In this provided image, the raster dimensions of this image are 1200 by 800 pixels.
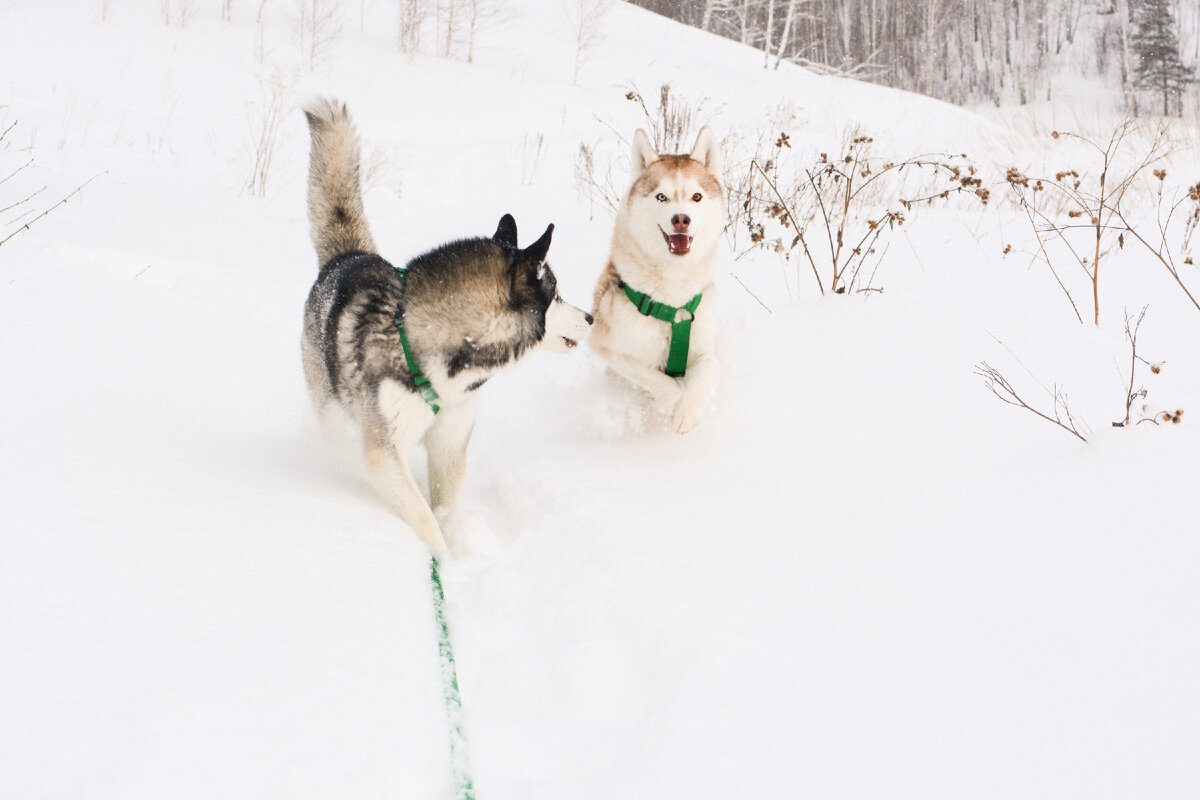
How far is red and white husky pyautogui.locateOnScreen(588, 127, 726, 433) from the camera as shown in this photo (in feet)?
10.3

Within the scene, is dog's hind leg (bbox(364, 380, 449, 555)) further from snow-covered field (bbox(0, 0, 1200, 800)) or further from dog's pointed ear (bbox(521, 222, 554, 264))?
dog's pointed ear (bbox(521, 222, 554, 264))

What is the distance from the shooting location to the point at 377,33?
768 inches

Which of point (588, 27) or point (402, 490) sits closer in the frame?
point (402, 490)

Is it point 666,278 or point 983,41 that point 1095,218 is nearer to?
point 666,278

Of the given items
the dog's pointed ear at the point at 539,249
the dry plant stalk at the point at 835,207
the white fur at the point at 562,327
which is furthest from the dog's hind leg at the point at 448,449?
the dry plant stalk at the point at 835,207

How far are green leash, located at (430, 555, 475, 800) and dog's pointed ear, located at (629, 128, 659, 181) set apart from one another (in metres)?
2.11

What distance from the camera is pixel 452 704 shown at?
1.70 meters

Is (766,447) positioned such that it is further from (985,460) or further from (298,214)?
(298,214)

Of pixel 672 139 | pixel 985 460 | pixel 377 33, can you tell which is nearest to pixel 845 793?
pixel 985 460

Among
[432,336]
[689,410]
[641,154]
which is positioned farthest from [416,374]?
[641,154]

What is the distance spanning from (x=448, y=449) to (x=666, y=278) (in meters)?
1.15

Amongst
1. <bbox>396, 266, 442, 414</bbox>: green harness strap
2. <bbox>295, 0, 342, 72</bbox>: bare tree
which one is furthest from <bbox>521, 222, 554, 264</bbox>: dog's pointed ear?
<bbox>295, 0, 342, 72</bbox>: bare tree

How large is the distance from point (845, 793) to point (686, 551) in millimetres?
982

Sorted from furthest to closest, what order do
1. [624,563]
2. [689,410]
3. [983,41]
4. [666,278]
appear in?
[983,41] → [666,278] → [689,410] → [624,563]
